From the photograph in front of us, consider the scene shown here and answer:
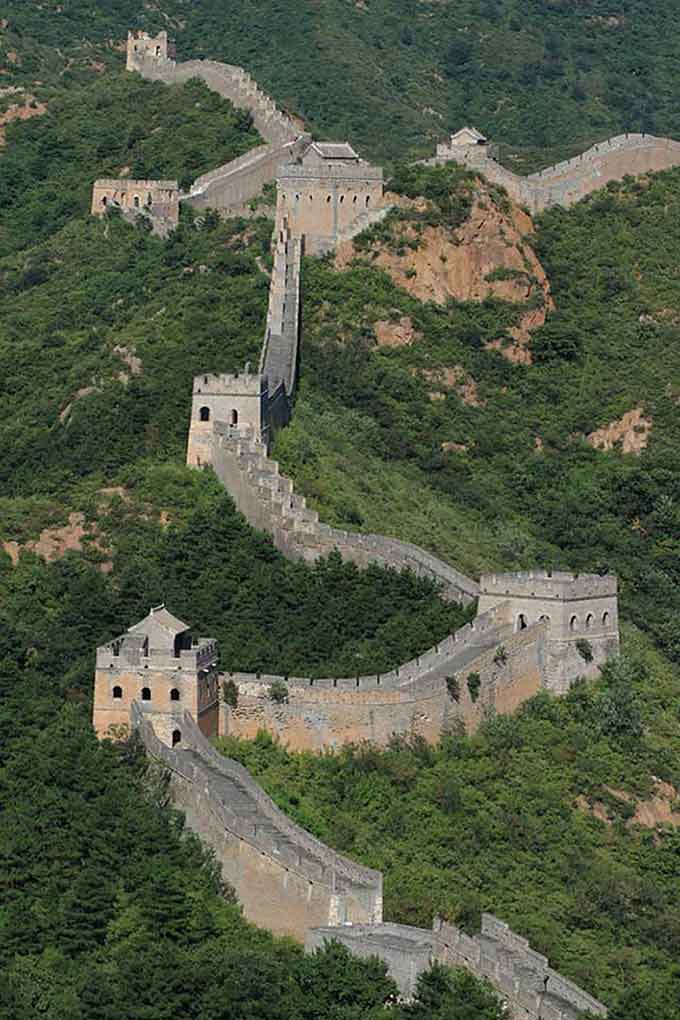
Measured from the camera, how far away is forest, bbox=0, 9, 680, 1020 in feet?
234

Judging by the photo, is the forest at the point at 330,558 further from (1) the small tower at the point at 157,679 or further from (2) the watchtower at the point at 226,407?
(2) the watchtower at the point at 226,407

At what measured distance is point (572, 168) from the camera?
120938mm

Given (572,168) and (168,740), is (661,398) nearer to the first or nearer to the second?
(572,168)

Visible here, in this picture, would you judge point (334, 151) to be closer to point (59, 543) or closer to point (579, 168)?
point (579, 168)

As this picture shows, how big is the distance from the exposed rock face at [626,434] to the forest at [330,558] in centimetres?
50

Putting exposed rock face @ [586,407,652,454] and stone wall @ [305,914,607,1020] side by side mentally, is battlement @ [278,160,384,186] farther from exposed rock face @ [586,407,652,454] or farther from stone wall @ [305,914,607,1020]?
stone wall @ [305,914,607,1020]

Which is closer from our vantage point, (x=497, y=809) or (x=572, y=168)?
(x=497, y=809)

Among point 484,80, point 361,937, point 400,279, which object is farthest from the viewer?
point 484,80

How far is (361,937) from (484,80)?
331 feet

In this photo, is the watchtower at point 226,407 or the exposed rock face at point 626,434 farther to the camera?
the exposed rock face at point 626,434

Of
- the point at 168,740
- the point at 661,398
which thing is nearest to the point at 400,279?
the point at 661,398

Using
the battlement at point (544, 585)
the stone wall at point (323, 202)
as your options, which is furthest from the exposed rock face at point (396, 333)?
the battlement at point (544, 585)

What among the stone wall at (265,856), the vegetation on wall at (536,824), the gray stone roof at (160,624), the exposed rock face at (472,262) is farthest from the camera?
the exposed rock face at (472,262)

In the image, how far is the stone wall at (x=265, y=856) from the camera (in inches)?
2778
